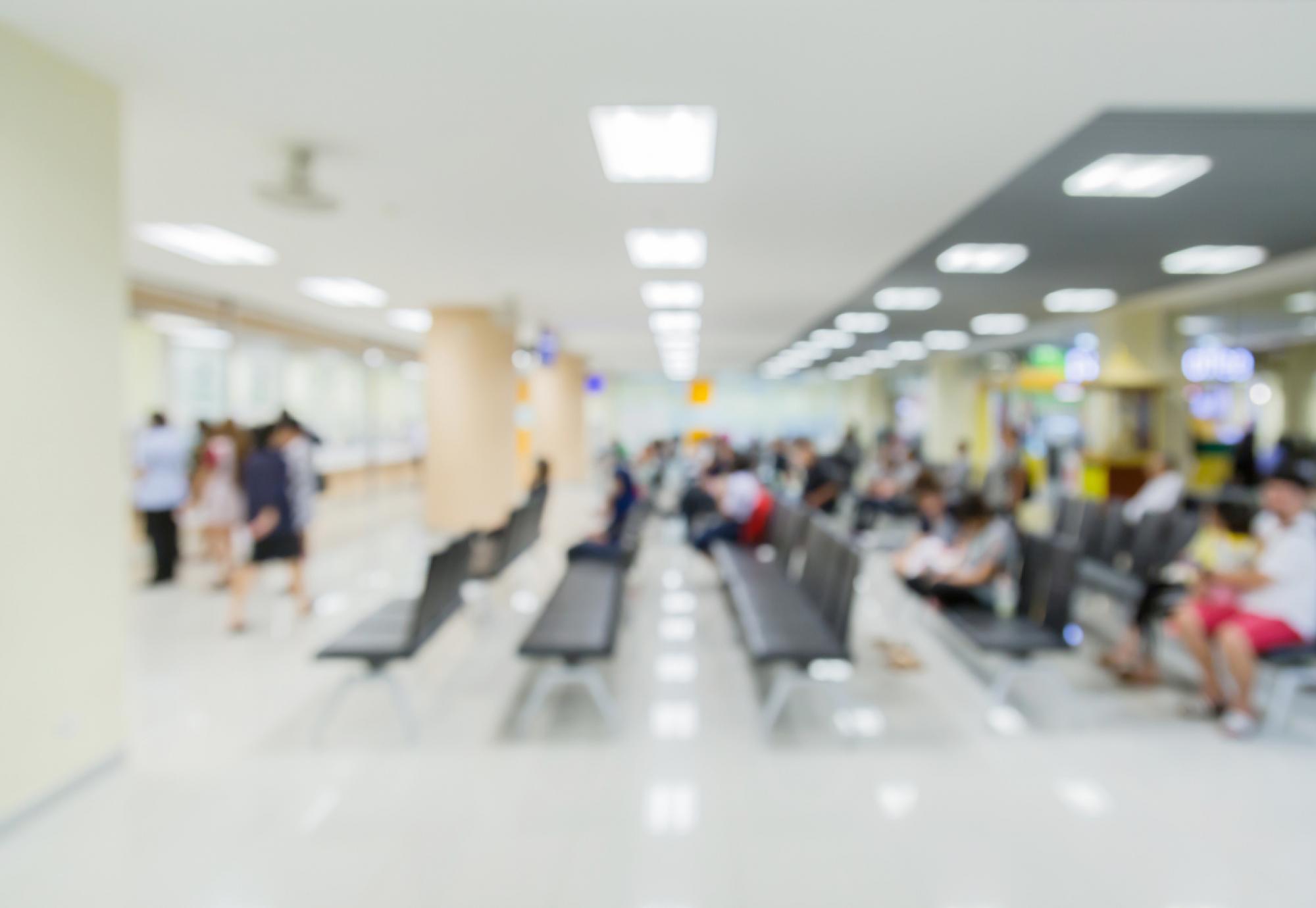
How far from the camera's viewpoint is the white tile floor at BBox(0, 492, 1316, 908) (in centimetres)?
281

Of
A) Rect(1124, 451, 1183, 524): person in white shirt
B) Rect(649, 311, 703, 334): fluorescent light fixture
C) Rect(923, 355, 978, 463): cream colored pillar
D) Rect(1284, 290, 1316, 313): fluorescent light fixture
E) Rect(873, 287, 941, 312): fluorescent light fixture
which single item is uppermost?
Rect(873, 287, 941, 312): fluorescent light fixture

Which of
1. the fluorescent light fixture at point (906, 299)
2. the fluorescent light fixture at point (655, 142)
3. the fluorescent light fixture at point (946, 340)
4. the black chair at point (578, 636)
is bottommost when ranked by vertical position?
the black chair at point (578, 636)

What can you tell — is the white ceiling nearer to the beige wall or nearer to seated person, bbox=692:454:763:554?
the beige wall

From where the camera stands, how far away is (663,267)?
8.38 meters

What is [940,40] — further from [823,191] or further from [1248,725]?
[1248,725]

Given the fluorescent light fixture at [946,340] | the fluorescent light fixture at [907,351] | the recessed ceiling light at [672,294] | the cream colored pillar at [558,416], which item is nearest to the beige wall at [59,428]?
the recessed ceiling light at [672,294]

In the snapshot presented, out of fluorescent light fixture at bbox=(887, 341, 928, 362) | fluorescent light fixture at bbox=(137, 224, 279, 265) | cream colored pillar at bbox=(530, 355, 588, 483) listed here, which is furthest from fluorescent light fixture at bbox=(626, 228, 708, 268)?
cream colored pillar at bbox=(530, 355, 588, 483)

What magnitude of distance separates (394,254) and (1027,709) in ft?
21.4

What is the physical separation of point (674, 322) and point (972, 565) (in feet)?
29.2

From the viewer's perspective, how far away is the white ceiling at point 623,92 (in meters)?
3.12

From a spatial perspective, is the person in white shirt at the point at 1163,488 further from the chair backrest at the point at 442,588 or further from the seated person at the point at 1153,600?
the chair backrest at the point at 442,588

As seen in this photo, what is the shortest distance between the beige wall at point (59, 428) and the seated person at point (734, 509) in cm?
488

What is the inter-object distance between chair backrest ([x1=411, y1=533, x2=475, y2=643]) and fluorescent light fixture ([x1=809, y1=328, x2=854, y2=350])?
1069 centimetres

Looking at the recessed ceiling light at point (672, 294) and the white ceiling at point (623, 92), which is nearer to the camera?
the white ceiling at point (623, 92)
